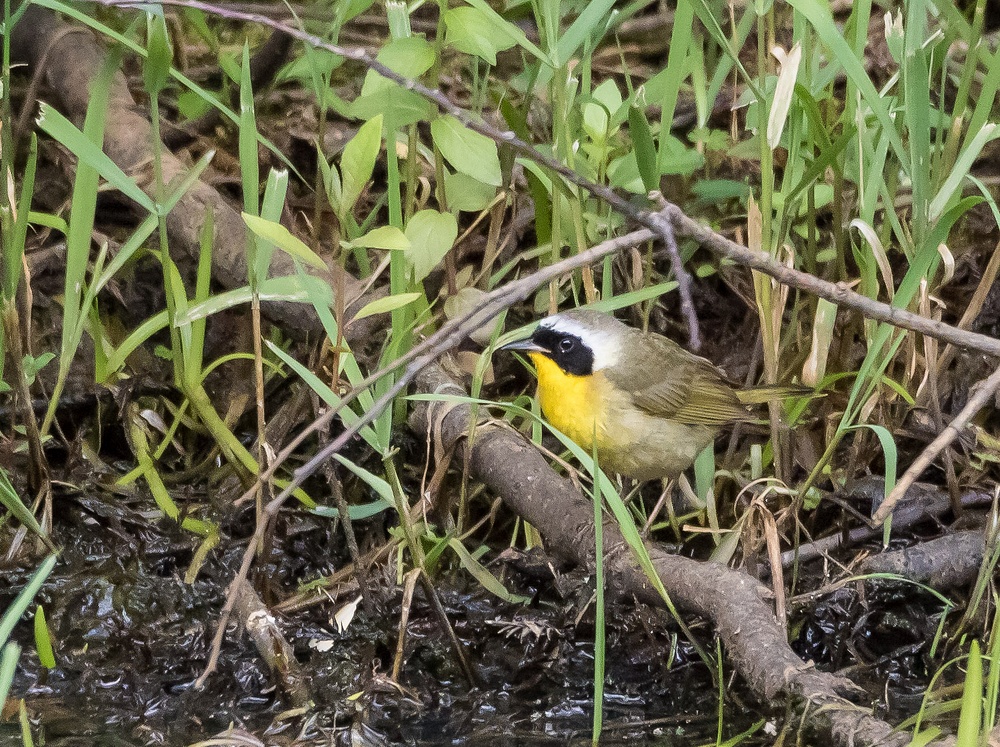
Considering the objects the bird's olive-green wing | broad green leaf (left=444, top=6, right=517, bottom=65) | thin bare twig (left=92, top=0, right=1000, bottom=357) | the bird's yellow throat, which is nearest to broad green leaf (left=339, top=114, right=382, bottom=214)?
thin bare twig (left=92, top=0, right=1000, bottom=357)

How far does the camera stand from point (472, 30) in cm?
331

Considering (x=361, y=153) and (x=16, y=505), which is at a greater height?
(x=361, y=153)

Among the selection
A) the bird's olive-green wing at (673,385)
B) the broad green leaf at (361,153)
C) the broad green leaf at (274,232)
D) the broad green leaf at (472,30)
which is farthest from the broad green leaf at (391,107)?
the bird's olive-green wing at (673,385)

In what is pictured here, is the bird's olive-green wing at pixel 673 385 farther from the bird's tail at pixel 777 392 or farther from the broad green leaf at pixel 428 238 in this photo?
the broad green leaf at pixel 428 238

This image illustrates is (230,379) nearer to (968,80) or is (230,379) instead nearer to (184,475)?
(184,475)

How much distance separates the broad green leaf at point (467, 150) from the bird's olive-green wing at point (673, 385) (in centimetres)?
89

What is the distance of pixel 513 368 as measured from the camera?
4484 millimetres

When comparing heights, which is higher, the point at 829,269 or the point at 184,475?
the point at 829,269

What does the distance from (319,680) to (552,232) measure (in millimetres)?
1721

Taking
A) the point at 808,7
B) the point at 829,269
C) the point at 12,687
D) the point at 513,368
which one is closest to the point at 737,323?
the point at 829,269

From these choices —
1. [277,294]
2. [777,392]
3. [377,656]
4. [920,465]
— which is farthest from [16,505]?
[920,465]

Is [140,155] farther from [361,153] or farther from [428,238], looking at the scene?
[361,153]

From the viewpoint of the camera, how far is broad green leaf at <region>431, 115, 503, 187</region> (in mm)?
3387

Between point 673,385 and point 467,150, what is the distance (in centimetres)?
118
